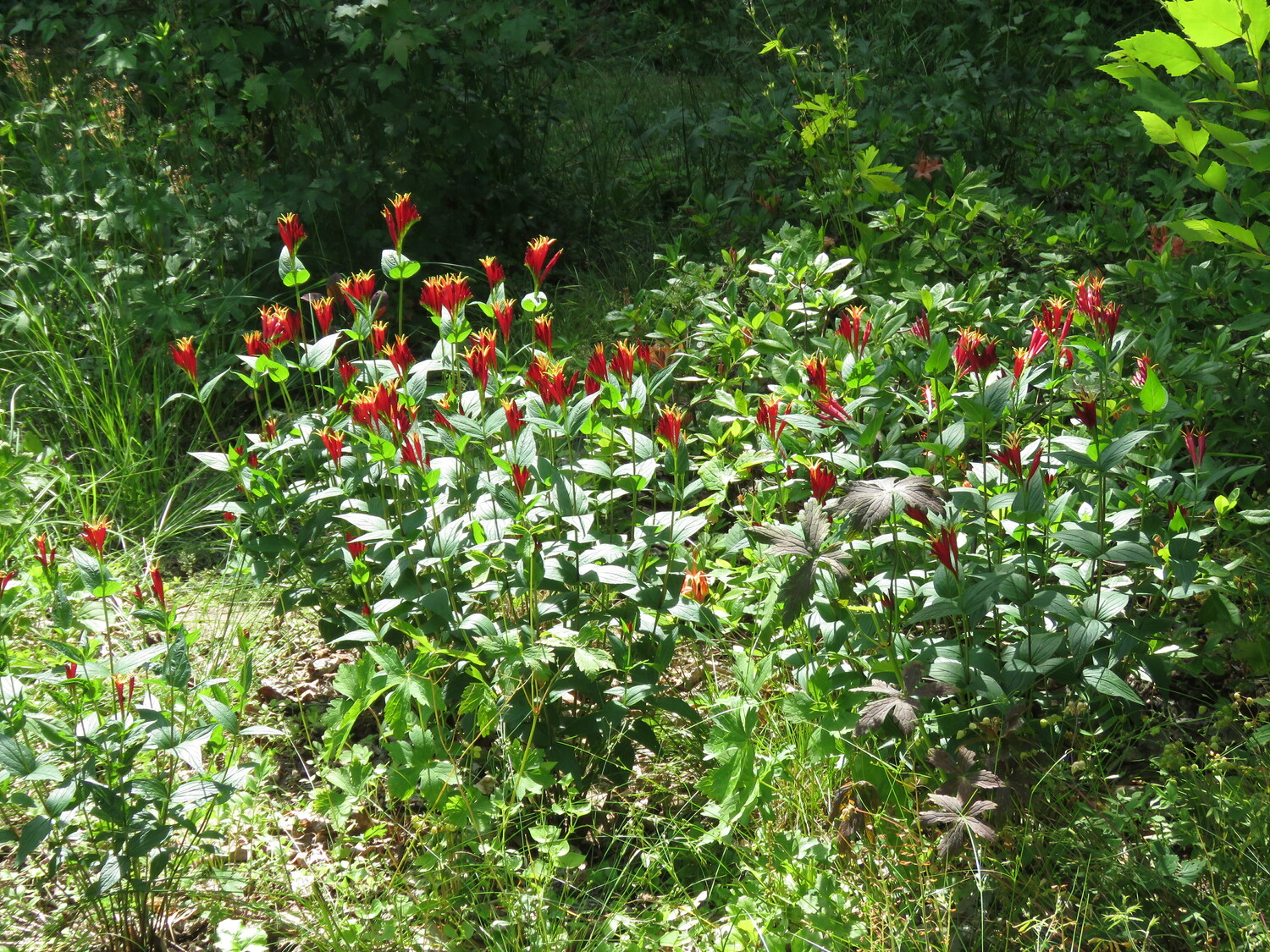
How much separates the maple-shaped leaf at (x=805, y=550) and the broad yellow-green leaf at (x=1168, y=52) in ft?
2.94

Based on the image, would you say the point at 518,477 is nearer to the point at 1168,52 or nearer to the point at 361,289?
the point at 361,289

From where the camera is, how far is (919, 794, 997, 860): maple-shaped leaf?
160cm

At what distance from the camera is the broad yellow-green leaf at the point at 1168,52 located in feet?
5.36

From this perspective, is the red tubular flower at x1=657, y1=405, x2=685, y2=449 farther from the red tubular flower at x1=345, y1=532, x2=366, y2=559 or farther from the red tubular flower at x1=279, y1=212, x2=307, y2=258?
the red tubular flower at x1=279, y1=212, x2=307, y2=258

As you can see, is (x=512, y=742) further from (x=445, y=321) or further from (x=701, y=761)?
(x=445, y=321)

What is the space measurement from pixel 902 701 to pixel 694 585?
51 centimetres

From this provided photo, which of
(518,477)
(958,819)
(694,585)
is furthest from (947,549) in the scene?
(518,477)

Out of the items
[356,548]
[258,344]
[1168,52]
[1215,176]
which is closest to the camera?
[1168,52]

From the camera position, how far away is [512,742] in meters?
1.96

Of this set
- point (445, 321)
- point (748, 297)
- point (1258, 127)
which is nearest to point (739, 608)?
point (445, 321)

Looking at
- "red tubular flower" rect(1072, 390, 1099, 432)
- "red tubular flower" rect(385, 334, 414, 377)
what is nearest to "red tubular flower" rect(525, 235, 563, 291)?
"red tubular flower" rect(385, 334, 414, 377)

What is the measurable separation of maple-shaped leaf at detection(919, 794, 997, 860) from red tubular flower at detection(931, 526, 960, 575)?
0.37m

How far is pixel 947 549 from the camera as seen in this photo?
173 cm

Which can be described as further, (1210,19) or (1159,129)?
(1159,129)
